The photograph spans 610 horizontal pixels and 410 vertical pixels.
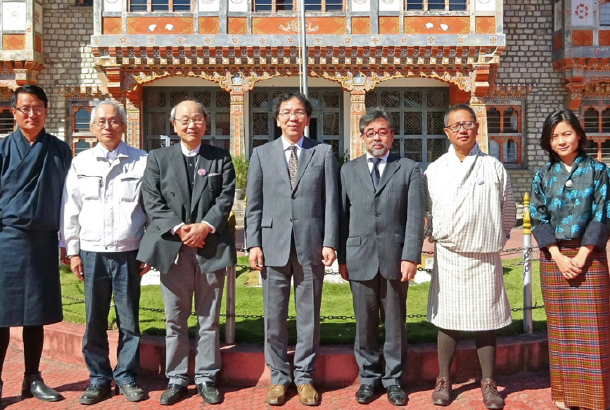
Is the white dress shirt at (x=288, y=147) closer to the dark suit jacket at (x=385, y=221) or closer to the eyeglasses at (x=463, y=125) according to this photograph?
the dark suit jacket at (x=385, y=221)

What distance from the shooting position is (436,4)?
1516cm

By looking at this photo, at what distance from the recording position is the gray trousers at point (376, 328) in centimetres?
406

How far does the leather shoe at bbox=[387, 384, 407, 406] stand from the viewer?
395cm

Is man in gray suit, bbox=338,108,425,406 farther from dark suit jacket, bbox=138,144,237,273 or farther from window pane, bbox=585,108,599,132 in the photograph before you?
window pane, bbox=585,108,599,132

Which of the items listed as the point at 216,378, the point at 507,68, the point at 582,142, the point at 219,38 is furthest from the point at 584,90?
the point at 216,378

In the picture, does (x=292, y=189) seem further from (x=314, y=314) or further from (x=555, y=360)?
(x=555, y=360)

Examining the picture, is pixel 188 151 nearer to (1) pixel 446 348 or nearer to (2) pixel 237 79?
(1) pixel 446 348

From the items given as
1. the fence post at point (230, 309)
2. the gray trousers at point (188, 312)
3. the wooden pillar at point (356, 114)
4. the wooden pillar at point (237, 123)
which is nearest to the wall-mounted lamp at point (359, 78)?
the wooden pillar at point (356, 114)

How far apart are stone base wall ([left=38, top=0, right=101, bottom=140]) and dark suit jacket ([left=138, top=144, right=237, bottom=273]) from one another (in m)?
14.3

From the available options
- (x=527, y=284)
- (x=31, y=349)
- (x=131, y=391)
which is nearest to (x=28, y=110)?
(x=31, y=349)

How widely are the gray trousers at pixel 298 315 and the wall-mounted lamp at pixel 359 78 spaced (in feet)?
38.0

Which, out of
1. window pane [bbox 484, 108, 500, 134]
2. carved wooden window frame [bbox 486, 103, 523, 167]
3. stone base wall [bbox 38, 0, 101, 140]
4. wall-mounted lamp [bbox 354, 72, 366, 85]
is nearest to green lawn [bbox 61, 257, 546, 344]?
wall-mounted lamp [bbox 354, 72, 366, 85]

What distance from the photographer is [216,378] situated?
14.6ft

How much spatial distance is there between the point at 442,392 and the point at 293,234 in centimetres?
151
